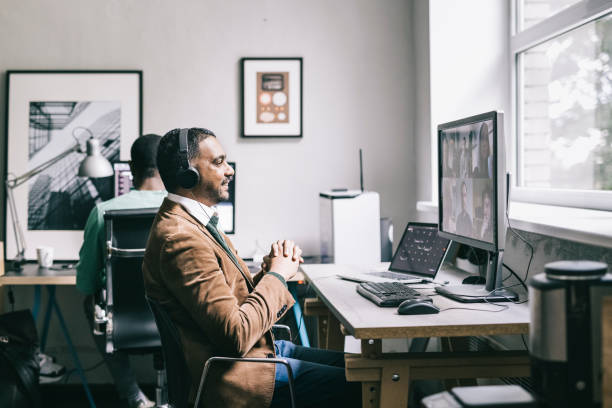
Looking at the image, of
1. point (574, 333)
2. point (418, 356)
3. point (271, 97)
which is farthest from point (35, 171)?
point (574, 333)

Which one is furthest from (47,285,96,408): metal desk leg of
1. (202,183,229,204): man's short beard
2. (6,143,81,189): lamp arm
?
Result: (202,183,229,204): man's short beard

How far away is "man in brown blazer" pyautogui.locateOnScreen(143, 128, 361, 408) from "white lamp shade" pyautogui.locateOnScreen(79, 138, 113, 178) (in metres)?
1.59

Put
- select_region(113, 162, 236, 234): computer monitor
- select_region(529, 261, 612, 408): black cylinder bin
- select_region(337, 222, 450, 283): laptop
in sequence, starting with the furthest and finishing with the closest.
Answer: select_region(113, 162, 236, 234): computer monitor → select_region(337, 222, 450, 283): laptop → select_region(529, 261, 612, 408): black cylinder bin

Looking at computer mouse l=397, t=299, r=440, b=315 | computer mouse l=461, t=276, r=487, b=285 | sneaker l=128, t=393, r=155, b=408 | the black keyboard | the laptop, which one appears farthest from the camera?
sneaker l=128, t=393, r=155, b=408

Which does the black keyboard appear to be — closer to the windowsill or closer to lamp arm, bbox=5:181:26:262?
the windowsill

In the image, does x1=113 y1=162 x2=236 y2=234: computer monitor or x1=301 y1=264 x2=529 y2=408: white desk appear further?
x1=113 y1=162 x2=236 y2=234: computer monitor

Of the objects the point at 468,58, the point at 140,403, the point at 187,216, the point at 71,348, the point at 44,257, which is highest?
the point at 468,58

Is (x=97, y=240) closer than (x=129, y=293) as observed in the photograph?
No

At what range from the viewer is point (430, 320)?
1.55 metres

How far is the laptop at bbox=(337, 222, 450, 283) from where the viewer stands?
2.22 m

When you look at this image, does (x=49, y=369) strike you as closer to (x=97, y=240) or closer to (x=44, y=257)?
(x=44, y=257)

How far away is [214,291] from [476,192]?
33.2 inches

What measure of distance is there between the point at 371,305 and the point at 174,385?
590 mm

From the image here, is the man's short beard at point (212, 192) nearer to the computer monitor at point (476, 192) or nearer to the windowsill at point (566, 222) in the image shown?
the computer monitor at point (476, 192)
